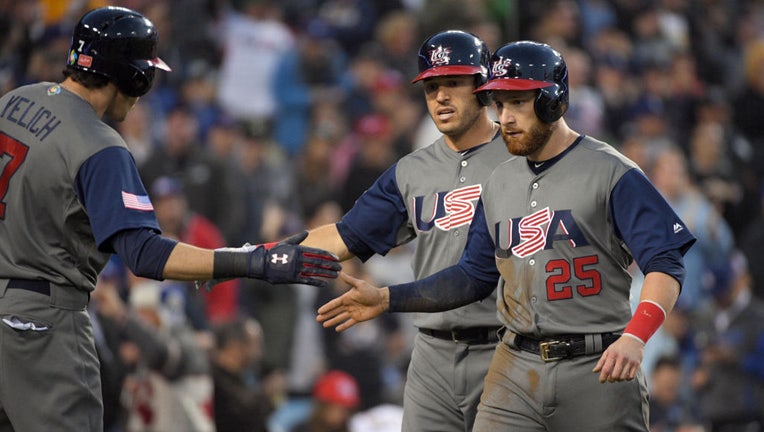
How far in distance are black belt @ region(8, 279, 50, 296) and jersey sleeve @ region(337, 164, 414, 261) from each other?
1771 millimetres

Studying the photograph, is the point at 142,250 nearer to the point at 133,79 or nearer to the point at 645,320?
the point at 133,79

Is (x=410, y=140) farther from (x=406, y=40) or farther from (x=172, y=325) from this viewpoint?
(x=172, y=325)

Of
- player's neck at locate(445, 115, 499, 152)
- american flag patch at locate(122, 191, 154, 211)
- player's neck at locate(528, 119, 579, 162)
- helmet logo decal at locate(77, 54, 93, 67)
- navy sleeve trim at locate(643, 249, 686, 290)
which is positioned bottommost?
navy sleeve trim at locate(643, 249, 686, 290)

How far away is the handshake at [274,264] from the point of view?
5.16m

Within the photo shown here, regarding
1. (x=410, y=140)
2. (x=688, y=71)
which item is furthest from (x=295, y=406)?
(x=688, y=71)

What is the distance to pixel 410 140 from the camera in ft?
39.8

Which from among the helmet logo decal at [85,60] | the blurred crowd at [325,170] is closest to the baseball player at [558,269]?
the helmet logo decal at [85,60]

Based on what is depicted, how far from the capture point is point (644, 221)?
5141 mm

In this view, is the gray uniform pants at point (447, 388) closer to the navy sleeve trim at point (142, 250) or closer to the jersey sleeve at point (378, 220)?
the jersey sleeve at point (378, 220)

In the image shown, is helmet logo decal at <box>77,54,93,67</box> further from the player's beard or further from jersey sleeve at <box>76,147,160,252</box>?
the player's beard

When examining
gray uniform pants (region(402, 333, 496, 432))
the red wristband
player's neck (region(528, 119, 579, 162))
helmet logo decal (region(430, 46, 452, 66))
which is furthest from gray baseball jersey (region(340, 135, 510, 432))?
the red wristband

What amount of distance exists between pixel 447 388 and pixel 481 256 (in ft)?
2.44

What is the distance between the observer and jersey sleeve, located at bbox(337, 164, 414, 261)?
21.2 ft

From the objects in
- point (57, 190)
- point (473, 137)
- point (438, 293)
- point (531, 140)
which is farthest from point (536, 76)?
point (57, 190)
